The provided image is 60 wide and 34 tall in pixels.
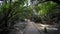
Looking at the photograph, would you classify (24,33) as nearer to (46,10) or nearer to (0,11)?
(0,11)

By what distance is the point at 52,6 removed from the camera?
26.3 feet

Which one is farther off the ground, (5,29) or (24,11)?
(24,11)

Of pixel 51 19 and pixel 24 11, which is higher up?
pixel 24 11

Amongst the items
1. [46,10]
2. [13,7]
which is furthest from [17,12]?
[46,10]

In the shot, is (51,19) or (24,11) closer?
(24,11)

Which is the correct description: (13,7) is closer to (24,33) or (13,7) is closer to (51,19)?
(24,33)

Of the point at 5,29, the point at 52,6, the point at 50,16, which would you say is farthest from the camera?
the point at 50,16

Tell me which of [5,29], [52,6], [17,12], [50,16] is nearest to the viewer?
[5,29]

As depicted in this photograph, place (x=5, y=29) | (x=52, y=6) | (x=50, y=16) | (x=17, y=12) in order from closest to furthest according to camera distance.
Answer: (x=5, y=29) → (x=17, y=12) → (x=52, y=6) → (x=50, y=16)

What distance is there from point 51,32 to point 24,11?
1.52 m

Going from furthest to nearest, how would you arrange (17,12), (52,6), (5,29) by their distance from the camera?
(52,6) < (17,12) < (5,29)

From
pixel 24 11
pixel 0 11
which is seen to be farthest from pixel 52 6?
pixel 0 11

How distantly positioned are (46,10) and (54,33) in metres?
2.32

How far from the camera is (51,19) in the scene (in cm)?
912
